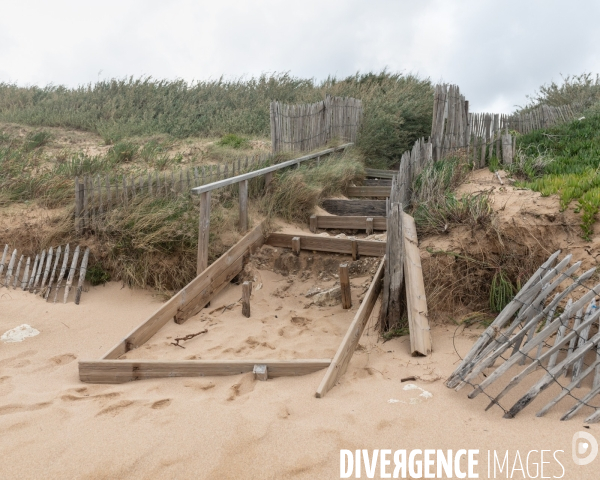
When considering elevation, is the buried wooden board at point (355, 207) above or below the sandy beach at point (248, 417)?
above

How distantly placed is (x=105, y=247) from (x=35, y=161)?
3758 mm

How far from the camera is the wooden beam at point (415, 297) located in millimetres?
4371

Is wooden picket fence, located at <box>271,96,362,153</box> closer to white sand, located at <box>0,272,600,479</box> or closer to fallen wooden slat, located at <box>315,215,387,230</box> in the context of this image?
fallen wooden slat, located at <box>315,215,387,230</box>

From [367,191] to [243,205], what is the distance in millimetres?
3422

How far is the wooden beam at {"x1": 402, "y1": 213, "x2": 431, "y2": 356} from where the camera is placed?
437 cm

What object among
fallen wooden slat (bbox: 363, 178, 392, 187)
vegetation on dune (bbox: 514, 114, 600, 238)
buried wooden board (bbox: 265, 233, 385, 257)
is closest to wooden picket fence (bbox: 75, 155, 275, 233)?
buried wooden board (bbox: 265, 233, 385, 257)

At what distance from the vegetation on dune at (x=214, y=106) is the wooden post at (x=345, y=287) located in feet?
23.3

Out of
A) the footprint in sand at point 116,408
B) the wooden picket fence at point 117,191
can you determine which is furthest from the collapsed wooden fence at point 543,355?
the wooden picket fence at point 117,191

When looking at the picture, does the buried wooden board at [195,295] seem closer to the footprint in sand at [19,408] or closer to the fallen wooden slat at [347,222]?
the footprint in sand at [19,408]

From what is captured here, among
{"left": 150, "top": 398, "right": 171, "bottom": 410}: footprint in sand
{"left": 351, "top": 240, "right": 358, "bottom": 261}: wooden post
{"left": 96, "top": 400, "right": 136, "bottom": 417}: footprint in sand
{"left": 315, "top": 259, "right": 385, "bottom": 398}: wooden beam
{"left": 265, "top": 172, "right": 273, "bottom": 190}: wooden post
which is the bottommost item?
{"left": 96, "top": 400, "right": 136, "bottom": 417}: footprint in sand

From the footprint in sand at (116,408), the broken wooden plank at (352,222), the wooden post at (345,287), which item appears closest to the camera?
the footprint in sand at (116,408)

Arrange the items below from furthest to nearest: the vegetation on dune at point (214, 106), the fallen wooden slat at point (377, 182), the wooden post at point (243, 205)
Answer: the vegetation on dune at point (214, 106) → the fallen wooden slat at point (377, 182) → the wooden post at point (243, 205)

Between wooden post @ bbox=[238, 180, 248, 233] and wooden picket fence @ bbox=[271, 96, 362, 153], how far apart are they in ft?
10.3

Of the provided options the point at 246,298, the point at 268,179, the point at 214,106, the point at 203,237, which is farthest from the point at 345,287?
the point at 214,106
